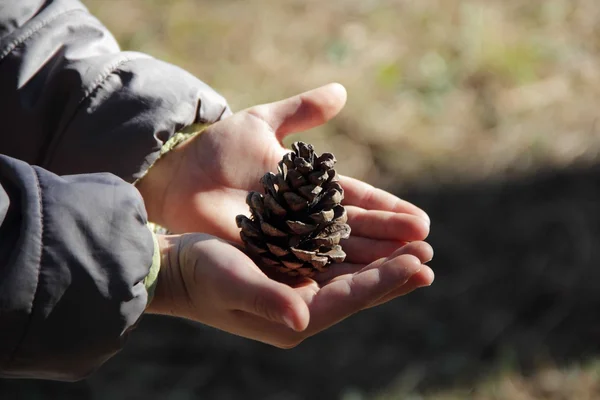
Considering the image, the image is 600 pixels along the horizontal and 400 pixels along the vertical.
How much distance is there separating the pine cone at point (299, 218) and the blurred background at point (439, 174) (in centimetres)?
118

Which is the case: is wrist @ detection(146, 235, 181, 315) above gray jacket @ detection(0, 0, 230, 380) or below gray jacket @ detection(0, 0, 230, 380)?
below

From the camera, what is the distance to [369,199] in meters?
1.87

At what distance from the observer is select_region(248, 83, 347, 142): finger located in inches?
76.2

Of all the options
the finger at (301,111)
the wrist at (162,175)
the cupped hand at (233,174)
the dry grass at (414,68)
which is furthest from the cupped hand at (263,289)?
the dry grass at (414,68)

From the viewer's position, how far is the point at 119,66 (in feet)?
6.07

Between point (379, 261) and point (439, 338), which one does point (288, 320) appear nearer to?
point (379, 261)

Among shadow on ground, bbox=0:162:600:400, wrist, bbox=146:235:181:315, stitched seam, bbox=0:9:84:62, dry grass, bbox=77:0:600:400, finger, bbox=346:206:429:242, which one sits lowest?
shadow on ground, bbox=0:162:600:400

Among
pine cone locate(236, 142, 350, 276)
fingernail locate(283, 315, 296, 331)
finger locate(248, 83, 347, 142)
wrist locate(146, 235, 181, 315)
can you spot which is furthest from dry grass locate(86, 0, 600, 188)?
fingernail locate(283, 315, 296, 331)

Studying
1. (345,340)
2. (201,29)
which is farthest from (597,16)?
(345,340)

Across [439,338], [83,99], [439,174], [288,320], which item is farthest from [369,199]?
[439,174]

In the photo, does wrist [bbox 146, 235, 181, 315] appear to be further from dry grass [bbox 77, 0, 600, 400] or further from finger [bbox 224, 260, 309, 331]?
dry grass [bbox 77, 0, 600, 400]

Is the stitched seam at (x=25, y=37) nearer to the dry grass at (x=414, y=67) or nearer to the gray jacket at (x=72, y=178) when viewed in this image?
the gray jacket at (x=72, y=178)

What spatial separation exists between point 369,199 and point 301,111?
0.91 feet

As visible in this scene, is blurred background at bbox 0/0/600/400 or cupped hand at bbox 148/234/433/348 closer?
cupped hand at bbox 148/234/433/348
